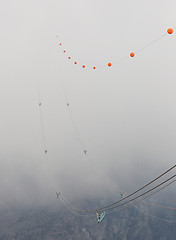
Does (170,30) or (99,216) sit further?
(99,216)

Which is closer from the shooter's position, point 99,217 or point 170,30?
point 170,30

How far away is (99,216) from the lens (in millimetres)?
47469

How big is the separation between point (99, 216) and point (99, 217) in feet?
2.50

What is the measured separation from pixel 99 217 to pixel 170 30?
40.0 m

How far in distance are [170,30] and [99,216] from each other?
132 feet

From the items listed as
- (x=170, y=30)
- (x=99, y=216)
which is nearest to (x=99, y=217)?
(x=99, y=216)

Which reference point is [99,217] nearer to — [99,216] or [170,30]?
Result: [99,216]

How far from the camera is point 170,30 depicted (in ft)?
105

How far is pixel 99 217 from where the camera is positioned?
46719 mm

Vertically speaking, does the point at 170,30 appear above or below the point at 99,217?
above

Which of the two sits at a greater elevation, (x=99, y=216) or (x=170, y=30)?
(x=170, y=30)
